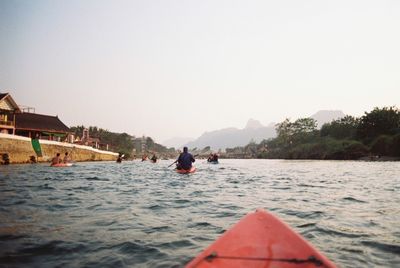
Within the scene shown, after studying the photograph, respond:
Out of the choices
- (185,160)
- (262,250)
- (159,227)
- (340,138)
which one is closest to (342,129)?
(340,138)

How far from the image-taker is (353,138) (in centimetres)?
7756

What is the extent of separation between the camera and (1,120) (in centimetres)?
3575

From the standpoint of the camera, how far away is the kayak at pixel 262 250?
273 cm

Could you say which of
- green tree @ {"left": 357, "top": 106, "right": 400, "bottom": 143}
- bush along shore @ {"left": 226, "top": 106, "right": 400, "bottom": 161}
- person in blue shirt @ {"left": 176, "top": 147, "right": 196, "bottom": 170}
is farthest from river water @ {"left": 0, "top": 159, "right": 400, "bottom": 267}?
green tree @ {"left": 357, "top": 106, "right": 400, "bottom": 143}

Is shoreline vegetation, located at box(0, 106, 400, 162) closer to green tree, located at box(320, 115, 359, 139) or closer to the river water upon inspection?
green tree, located at box(320, 115, 359, 139)

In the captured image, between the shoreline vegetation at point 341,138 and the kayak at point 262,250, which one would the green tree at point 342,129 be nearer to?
the shoreline vegetation at point 341,138

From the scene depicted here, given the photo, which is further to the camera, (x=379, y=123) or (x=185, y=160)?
(x=379, y=123)

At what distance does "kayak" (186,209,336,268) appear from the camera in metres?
2.73

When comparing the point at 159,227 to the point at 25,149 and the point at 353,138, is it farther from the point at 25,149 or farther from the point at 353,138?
the point at 353,138

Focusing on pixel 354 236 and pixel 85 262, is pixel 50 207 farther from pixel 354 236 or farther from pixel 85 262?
pixel 354 236

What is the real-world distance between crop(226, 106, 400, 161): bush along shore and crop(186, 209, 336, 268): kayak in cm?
6303

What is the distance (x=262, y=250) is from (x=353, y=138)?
275ft

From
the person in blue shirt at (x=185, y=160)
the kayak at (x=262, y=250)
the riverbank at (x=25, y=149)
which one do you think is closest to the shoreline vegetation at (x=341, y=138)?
the riverbank at (x=25, y=149)

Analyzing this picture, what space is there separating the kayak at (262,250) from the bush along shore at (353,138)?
2481 inches
